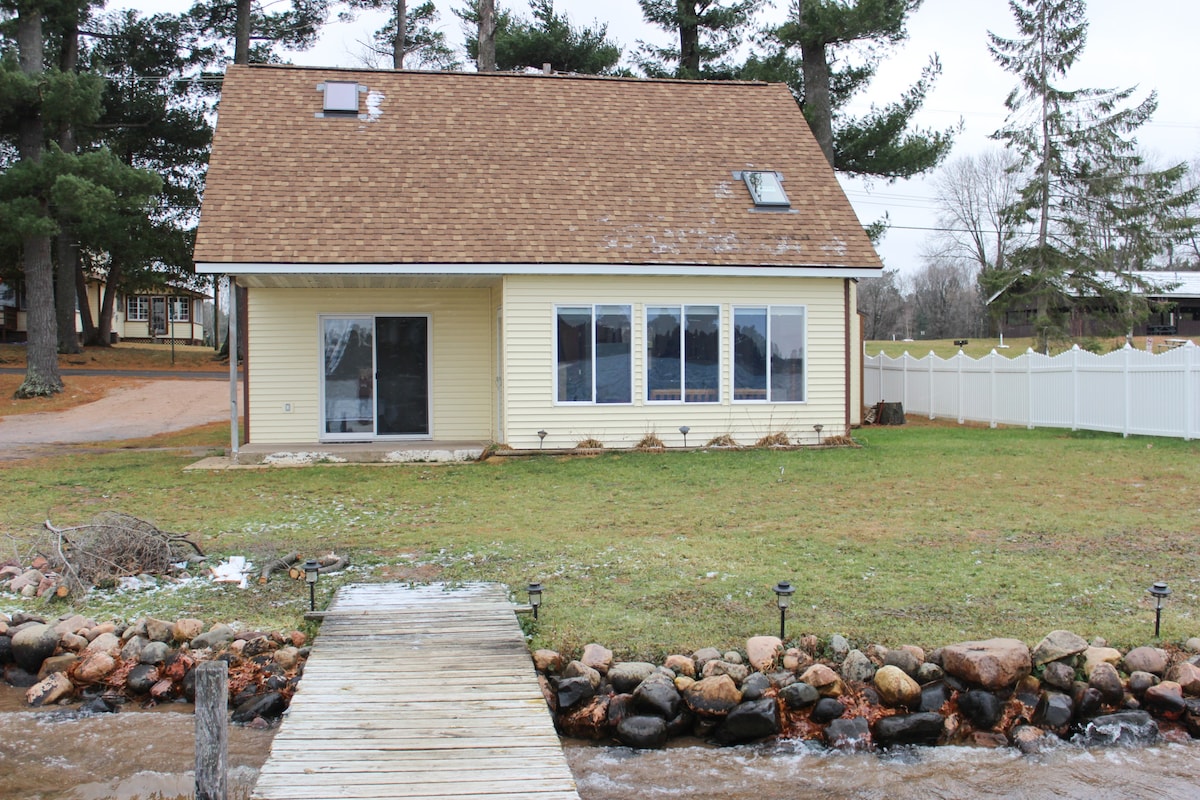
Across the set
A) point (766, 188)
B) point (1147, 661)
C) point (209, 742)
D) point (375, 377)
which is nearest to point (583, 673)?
point (209, 742)

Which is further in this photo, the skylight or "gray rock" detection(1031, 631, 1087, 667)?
the skylight

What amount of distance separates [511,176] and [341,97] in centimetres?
342

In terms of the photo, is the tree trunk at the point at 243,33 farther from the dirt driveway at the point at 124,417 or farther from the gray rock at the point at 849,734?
the gray rock at the point at 849,734

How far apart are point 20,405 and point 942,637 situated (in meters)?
21.8

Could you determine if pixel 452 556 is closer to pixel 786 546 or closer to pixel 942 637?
pixel 786 546

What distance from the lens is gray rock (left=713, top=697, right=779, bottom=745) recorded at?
19.2 feet

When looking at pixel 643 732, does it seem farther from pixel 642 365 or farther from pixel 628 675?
pixel 642 365

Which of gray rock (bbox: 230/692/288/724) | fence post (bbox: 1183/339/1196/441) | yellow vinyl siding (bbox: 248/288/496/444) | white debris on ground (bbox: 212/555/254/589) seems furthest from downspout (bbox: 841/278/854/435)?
gray rock (bbox: 230/692/288/724)

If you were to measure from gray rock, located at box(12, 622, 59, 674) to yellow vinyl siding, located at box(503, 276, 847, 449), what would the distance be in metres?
8.60

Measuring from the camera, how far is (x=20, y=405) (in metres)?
22.4

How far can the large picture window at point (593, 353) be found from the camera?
49.6 ft

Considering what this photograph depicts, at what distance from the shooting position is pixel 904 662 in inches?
Answer: 241

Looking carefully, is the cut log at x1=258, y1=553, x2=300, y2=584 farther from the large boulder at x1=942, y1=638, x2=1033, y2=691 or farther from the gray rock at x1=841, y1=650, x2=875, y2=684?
the large boulder at x1=942, y1=638, x2=1033, y2=691

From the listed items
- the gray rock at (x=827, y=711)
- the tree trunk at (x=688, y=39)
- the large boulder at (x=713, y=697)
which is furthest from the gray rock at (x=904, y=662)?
the tree trunk at (x=688, y=39)
